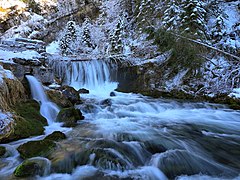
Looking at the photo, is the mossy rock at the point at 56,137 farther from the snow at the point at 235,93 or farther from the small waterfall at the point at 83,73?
the small waterfall at the point at 83,73

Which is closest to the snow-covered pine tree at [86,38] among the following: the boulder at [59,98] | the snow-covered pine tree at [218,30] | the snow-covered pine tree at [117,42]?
the snow-covered pine tree at [117,42]

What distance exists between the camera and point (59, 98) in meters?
7.47

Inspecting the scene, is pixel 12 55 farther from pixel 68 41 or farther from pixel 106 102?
pixel 68 41

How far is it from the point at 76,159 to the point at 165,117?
412 centimetres

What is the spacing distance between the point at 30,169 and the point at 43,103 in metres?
3.88

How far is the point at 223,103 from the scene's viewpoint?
873 centimetres

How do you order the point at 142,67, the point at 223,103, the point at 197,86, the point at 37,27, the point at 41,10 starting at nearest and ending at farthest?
the point at 223,103 < the point at 197,86 < the point at 142,67 < the point at 37,27 < the point at 41,10

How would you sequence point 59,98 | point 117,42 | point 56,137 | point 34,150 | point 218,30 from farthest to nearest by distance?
point 117,42
point 218,30
point 59,98
point 56,137
point 34,150

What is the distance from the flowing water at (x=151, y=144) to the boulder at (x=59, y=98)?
25.1 inches

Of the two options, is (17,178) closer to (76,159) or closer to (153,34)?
(76,159)

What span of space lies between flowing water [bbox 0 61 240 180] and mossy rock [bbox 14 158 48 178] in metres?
0.15

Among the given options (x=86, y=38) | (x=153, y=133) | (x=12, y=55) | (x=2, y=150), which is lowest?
(x=153, y=133)

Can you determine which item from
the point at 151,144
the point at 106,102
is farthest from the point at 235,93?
the point at 151,144

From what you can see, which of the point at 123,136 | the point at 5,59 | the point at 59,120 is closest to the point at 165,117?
the point at 123,136
